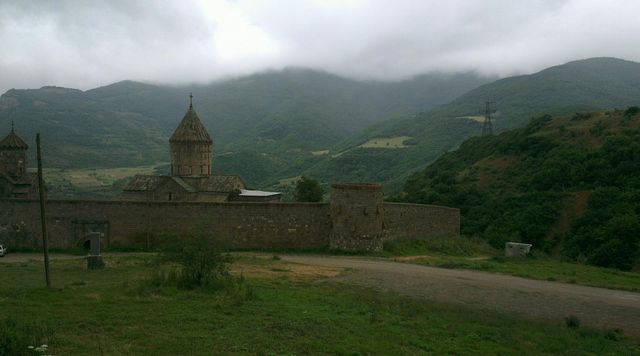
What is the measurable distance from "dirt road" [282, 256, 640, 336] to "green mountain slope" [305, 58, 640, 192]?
147 feet

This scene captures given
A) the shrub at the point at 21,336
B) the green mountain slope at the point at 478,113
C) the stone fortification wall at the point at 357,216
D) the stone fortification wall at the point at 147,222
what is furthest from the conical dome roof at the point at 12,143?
the green mountain slope at the point at 478,113

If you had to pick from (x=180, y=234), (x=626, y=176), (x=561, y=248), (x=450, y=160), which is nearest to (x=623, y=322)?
(x=180, y=234)

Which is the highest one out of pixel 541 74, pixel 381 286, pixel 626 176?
pixel 541 74

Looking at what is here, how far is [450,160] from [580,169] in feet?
61.4

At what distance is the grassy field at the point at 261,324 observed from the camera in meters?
9.00

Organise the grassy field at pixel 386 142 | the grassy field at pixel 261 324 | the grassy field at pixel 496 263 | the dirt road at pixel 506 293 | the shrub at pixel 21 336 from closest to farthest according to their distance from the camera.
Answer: the shrub at pixel 21 336 < the grassy field at pixel 261 324 < the dirt road at pixel 506 293 < the grassy field at pixel 496 263 < the grassy field at pixel 386 142

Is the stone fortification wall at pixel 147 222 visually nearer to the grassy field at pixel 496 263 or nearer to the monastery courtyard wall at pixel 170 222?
the monastery courtyard wall at pixel 170 222

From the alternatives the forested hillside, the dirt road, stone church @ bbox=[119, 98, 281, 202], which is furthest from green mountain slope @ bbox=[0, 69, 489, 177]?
the dirt road

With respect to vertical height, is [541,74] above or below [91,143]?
above

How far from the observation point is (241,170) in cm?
7775

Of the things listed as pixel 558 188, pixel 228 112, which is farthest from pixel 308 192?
pixel 228 112

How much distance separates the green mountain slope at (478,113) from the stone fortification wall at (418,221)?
33701 mm

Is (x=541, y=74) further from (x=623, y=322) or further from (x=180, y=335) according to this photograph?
(x=180, y=335)

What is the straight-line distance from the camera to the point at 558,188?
37.4 metres
